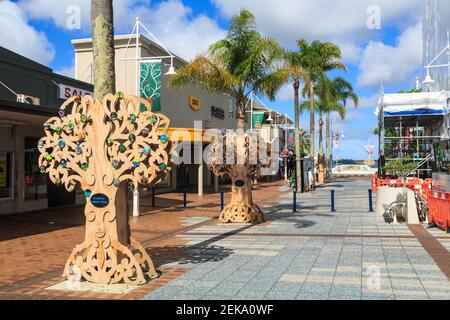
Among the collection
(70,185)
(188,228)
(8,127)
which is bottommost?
(188,228)

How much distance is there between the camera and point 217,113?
3638 cm

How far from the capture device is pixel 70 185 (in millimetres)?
6852

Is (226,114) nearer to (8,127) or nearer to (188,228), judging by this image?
(8,127)

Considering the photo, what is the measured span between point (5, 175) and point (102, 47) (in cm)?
1112

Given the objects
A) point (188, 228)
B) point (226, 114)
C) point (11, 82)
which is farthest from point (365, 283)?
point (226, 114)

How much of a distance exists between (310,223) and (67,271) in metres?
8.12

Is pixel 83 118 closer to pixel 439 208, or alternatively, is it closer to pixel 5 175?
pixel 439 208

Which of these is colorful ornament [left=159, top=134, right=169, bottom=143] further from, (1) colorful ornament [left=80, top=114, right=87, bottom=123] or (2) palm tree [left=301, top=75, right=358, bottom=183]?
(2) palm tree [left=301, top=75, right=358, bottom=183]

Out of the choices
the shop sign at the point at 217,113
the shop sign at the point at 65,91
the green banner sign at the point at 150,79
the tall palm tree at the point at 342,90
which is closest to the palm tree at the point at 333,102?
the tall palm tree at the point at 342,90

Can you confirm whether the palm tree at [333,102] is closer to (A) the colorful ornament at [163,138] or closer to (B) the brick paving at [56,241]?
(B) the brick paving at [56,241]

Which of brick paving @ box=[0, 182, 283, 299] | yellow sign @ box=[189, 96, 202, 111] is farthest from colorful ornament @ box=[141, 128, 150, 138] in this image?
yellow sign @ box=[189, 96, 202, 111]

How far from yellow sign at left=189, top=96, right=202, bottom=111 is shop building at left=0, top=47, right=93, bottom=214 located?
1266cm

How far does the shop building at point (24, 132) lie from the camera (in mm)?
15684

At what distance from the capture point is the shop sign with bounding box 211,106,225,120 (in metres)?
35.6
